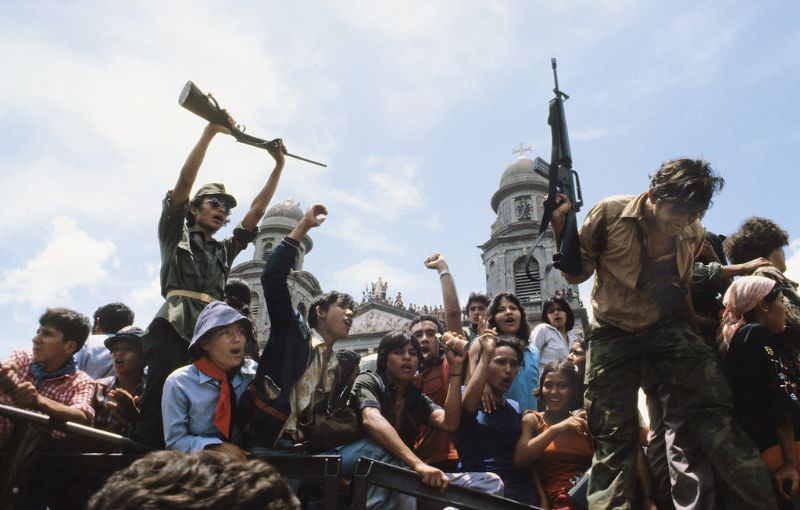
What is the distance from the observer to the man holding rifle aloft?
4145mm

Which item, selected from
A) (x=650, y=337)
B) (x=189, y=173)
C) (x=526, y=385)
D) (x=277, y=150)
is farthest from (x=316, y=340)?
(x=650, y=337)

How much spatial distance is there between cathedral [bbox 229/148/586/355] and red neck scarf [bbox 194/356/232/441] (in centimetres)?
2406

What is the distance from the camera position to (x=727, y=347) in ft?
11.8

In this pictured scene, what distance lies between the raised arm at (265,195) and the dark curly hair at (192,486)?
3.72m

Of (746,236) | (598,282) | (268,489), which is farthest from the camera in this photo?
(746,236)

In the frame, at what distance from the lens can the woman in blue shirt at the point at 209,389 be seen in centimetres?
346

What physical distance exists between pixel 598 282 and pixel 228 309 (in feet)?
8.25

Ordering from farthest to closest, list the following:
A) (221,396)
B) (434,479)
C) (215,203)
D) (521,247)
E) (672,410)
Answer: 1. (521,247)
2. (215,203)
3. (221,396)
4. (672,410)
5. (434,479)

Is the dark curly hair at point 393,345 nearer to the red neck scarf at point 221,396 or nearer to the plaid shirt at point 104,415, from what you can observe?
the red neck scarf at point 221,396

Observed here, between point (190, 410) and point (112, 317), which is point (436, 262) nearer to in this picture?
point (190, 410)

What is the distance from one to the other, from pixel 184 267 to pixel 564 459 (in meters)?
3.20

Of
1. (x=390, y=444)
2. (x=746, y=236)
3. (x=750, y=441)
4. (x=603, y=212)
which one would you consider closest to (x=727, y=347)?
(x=750, y=441)

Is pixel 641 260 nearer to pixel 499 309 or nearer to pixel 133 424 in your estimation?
pixel 499 309

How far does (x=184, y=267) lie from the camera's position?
14.8 feet
